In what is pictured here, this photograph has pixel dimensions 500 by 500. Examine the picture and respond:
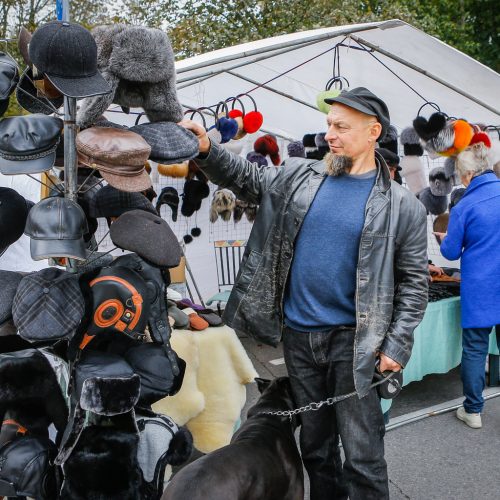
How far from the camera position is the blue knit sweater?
198 cm

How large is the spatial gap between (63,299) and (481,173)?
9.01ft

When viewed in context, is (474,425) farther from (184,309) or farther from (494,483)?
(184,309)

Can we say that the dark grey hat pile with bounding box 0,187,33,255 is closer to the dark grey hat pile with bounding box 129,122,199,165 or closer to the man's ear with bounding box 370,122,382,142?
the dark grey hat pile with bounding box 129,122,199,165

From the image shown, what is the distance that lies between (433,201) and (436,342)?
69.4 inches

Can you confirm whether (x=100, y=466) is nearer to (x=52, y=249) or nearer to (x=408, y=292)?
(x=52, y=249)

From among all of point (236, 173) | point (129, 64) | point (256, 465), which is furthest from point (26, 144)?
point (256, 465)

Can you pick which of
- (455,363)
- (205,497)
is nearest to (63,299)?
(205,497)

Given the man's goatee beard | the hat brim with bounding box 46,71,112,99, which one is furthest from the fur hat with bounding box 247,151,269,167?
the hat brim with bounding box 46,71,112,99

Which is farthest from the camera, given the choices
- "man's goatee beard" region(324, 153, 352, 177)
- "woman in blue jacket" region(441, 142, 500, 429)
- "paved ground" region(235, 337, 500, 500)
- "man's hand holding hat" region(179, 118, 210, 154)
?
"woman in blue jacket" region(441, 142, 500, 429)

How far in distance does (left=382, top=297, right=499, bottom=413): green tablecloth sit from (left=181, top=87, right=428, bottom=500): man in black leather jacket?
1.55 m

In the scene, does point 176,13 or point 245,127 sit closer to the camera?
point 245,127

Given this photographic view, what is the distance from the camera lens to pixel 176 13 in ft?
37.2

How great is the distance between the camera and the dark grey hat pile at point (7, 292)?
1599mm

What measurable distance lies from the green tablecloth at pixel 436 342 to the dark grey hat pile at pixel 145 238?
90.6 inches
